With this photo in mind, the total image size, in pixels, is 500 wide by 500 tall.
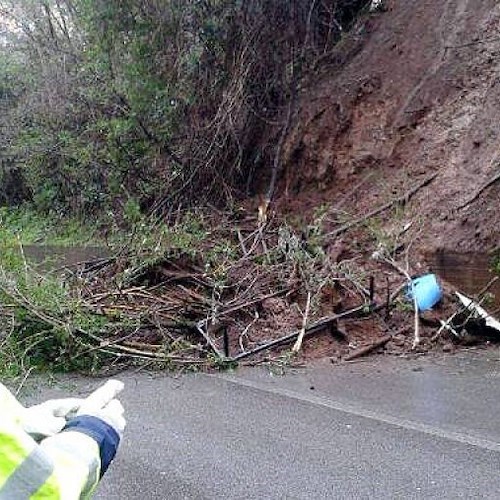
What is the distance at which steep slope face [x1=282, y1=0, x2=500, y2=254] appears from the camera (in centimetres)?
875

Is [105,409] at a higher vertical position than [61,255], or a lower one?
higher

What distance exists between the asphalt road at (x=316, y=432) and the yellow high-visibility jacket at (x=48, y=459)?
8.84ft

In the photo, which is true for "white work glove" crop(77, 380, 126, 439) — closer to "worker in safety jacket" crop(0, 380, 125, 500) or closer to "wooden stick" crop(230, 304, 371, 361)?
"worker in safety jacket" crop(0, 380, 125, 500)

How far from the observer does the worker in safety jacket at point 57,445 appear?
4.08 feet

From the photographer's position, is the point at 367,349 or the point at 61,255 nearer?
the point at 367,349

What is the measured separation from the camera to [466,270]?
791 centimetres

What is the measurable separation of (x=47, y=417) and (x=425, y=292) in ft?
20.9

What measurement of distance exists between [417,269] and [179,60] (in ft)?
22.8

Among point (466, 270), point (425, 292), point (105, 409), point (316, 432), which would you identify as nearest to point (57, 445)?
point (105, 409)

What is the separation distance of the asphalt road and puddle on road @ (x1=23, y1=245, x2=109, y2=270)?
112 inches

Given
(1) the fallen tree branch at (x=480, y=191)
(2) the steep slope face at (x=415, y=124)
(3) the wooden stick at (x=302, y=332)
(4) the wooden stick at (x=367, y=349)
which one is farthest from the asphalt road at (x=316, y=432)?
(2) the steep slope face at (x=415, y=124)

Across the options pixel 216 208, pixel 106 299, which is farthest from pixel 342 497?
pixel 216 208

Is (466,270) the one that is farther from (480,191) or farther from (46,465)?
(46,465)

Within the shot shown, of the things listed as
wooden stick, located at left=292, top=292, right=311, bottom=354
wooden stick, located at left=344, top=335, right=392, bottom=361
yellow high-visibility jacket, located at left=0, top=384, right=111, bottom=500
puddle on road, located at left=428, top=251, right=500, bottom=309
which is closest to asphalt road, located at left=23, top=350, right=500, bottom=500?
wooden stick, located at left=344, top=335, right=392, bottom=361
